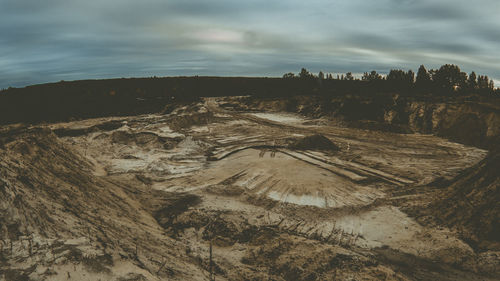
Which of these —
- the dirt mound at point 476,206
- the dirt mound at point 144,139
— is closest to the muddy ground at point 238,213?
the dirt mound at point 476,206

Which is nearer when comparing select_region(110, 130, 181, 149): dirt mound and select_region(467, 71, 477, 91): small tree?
select_region(110, 130, 181, 149): dirt mound

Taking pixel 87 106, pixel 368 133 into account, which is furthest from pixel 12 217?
pixel 87 106

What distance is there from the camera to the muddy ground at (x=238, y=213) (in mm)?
5102

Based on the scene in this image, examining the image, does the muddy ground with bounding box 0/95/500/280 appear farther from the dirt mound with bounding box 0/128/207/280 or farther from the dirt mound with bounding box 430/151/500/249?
the dirt mound with bounding box 430/151/500/249

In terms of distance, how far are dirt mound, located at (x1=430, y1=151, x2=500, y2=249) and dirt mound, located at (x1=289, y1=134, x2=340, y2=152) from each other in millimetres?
6086

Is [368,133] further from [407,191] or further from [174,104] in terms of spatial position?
[174,104]

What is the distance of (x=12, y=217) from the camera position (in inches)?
Answer: 198

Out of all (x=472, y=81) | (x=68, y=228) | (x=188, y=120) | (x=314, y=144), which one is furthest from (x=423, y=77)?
(x=68, y=228)

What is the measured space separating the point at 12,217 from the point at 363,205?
8888 millimetres

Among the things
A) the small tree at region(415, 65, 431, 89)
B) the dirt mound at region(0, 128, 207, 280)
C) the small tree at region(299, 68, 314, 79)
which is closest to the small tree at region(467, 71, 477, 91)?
the small tree at region(415, 65, 431, 89)

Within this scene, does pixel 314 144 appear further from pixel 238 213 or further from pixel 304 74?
pixel 304 74

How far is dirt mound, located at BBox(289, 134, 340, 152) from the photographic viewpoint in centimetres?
1423

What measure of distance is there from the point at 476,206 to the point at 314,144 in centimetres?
753

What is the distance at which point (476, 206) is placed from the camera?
745 cm
